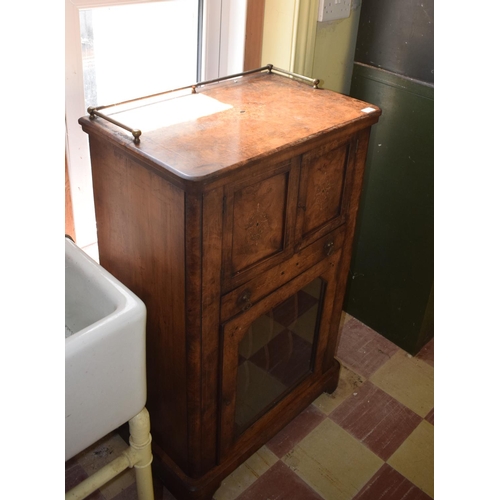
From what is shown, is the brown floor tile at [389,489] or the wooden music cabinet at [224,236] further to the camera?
the brown floor tile at [389,489]

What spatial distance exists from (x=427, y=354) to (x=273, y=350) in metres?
0.94

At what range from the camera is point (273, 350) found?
164 centimetres

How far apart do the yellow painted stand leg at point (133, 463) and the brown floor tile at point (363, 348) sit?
1.02 meters

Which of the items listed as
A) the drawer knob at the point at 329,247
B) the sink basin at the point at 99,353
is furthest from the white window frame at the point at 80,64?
the drawer knob at the point at 329,247

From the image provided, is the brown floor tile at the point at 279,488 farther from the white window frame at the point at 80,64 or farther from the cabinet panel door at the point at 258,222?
the white window frame at the point at 80,64

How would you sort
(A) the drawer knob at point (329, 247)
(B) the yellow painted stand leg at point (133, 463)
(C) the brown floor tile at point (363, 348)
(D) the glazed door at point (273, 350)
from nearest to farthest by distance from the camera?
(B) the yellow painted stand leg at point (133, 463)
(D) the glazed door at point (273, 350)
(A) the drawer knob at point (329, 247)
(C) the brown floor tile at point (363, 348)

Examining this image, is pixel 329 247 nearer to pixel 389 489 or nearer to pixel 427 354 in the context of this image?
pixel 389 489

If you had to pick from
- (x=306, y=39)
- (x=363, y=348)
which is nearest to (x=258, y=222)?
(x=306, y=39)

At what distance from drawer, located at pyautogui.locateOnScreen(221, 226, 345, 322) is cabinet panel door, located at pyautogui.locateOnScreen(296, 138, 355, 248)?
0.12ft

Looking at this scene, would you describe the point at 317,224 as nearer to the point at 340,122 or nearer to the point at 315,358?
the point at 340,122

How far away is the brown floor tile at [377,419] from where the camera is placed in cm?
191

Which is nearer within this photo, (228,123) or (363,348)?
(228,123)

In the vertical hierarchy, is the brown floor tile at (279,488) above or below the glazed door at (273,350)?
below
